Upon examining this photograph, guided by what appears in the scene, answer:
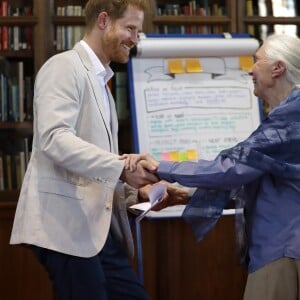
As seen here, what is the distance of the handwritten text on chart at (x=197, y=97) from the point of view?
3156 mm

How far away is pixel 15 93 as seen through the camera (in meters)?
3.33

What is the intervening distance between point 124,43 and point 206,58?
3.87 feet

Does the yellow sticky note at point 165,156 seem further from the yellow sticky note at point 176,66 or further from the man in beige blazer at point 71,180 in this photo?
the man in beige blazer at point 71,180

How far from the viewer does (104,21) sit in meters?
2.12

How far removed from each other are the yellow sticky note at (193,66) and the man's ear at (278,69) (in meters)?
1.33

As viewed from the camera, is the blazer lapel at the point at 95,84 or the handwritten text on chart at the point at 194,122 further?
the handwritten text on chart at the point at 194,122

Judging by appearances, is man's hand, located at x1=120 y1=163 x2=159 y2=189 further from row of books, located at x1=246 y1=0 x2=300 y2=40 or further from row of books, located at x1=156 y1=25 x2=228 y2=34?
row of books, located at x1=246 y1=0 x2=300 y2=40

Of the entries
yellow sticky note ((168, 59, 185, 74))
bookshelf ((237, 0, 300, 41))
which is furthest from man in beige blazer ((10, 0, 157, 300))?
bookshelf ((237, 0, 300, 41))

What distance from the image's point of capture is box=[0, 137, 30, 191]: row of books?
10.9 ft

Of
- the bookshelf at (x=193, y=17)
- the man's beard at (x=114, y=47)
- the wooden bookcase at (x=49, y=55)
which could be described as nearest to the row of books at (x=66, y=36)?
the wooden bookcase at (x=49, y=55)

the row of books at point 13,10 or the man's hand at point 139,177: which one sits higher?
the row of books at point 13,10

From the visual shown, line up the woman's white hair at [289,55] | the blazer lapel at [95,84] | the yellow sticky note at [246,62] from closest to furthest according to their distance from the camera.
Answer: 1. the woman's white hair at [289,55]
2. the blazer lapel at [95,84]
3. the yellow sticky note at [246,62]

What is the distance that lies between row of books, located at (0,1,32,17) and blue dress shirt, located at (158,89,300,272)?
1888 mm

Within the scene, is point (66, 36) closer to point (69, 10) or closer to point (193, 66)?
point (69, 10)
